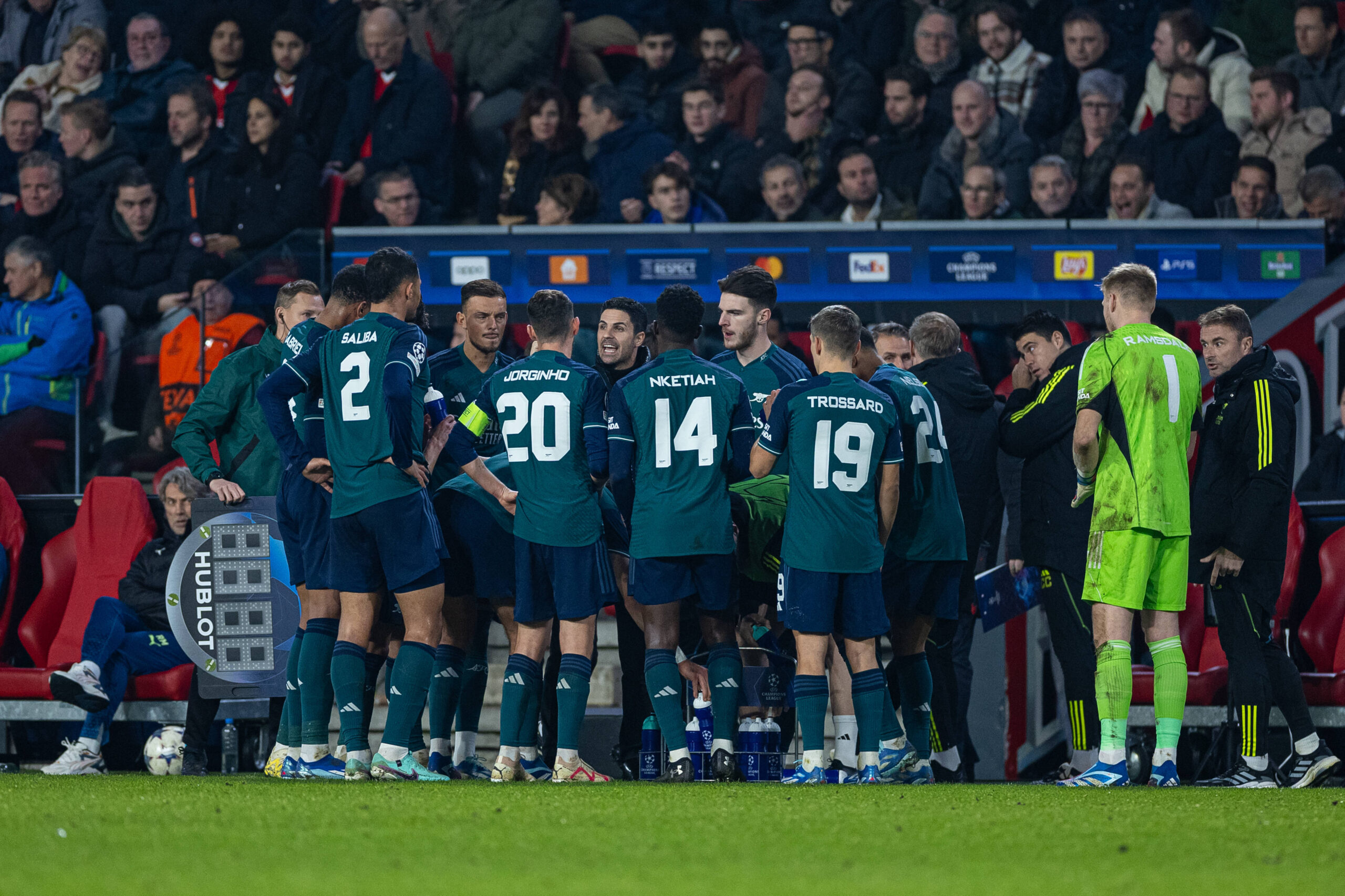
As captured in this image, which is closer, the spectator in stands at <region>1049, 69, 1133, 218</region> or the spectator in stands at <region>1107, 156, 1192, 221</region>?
the spectator in stands at <region>1107, 156, 1192, 221</region>

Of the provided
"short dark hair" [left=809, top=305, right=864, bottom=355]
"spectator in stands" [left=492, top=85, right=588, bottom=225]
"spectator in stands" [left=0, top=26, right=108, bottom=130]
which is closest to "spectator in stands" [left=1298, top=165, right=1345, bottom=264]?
"spectator in stands" [left=492, top=85, right=588, bottom=225]

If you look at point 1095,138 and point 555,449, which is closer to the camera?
point 555,449

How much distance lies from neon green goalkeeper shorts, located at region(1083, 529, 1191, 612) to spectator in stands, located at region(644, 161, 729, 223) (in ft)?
16.6

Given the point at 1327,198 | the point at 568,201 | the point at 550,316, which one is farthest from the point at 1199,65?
the point at 550,316

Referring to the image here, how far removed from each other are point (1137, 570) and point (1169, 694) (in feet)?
1.81

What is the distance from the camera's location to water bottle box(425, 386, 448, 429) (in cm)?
666

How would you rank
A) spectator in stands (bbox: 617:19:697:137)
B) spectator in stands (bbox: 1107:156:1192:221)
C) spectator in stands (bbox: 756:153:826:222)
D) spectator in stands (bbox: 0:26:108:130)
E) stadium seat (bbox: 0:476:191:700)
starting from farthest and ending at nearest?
spectator in stands (bbox: 0:26:108:130)
spectator in stands (bbox: 617:19:697:137)
spectator in stands (bbox: 756:153:826:222)
spectator in stands (bbox: 1107:156:1192:221)
stadium seat (bbox: 0:476:191:700)

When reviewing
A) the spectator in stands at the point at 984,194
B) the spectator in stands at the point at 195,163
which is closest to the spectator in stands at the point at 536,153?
the spectator in stands at the point at 195,163

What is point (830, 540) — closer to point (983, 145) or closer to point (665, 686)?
point (665, 686)

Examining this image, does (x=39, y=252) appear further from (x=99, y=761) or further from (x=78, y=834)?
(x=78, y=834)

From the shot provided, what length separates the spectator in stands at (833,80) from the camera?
12.5 meters

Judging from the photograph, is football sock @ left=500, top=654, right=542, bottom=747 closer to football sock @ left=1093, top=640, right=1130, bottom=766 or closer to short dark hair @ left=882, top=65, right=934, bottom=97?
football sock @ left=1093, top=640, right=1130, bottom=766

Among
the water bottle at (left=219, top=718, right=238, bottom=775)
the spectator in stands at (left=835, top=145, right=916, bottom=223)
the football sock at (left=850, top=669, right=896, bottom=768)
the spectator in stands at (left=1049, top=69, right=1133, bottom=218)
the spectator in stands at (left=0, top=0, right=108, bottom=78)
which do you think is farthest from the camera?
the spectator in stands at (left=0, top=0, right=108, bottom=78)

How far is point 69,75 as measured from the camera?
13.6 metres
